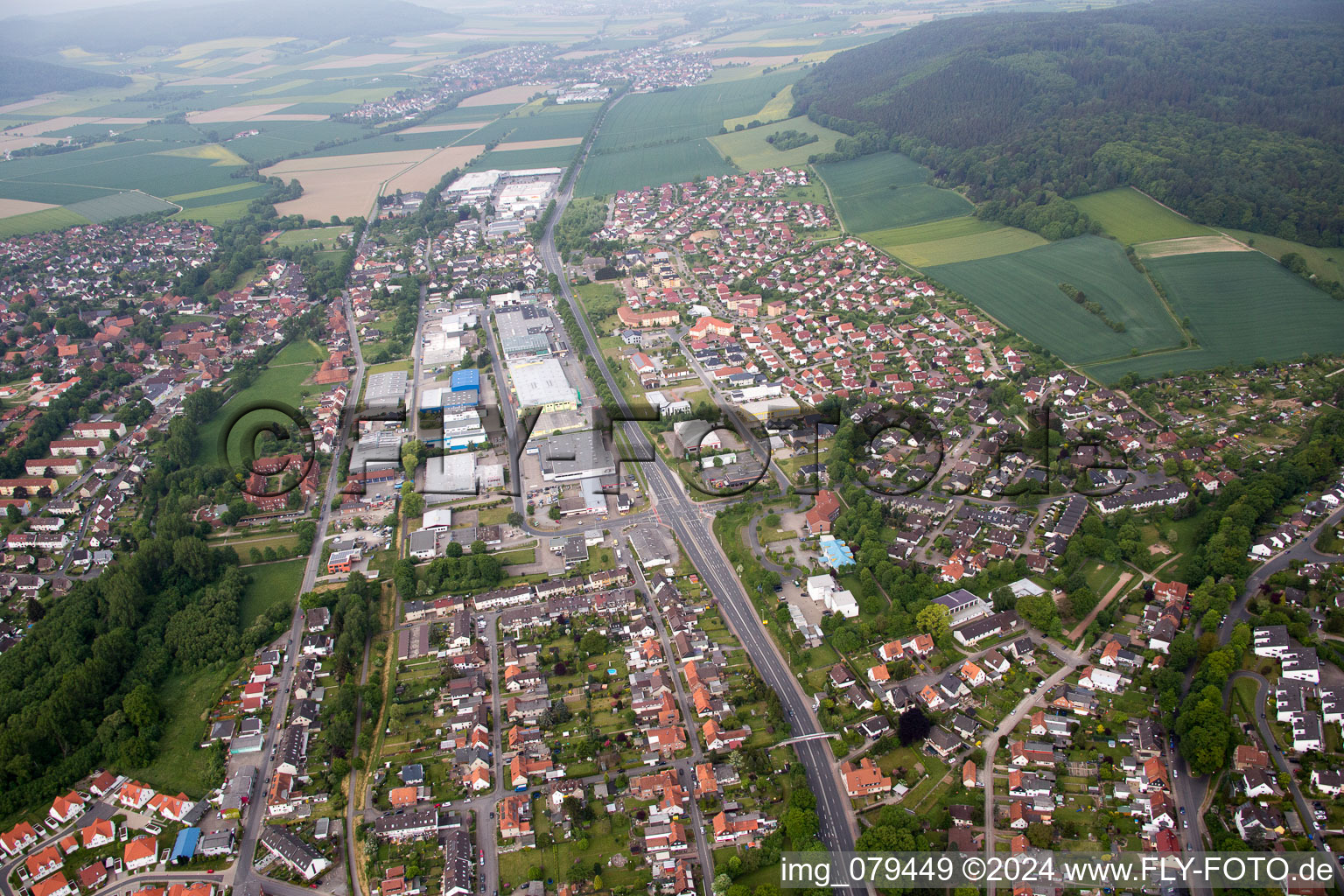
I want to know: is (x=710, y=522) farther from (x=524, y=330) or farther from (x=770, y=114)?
(x=770, y=114)

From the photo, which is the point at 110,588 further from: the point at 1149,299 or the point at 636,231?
the point at 1149,299

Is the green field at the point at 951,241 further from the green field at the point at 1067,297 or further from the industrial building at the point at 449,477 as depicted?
the industrial building at the point at 449,477

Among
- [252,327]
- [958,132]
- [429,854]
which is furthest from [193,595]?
[958,132]

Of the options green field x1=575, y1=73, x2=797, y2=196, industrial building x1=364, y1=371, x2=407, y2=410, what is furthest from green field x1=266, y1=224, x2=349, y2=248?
industrial building x1=364, y1=371, x2=407, y2=410

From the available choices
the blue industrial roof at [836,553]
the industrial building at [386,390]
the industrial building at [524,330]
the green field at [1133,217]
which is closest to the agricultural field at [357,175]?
the industrial building at [524,330]

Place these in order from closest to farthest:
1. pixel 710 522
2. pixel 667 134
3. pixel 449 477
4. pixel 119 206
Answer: pixel 710 522
pixel 449 477
pixel 119 206
pixel 667 134

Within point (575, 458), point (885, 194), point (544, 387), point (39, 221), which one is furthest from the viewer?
point (39, 221)

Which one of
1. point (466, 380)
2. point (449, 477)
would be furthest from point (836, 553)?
point (466, 380)

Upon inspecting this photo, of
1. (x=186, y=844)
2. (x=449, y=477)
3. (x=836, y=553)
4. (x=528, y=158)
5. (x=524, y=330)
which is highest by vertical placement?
(x=528, y=158)
